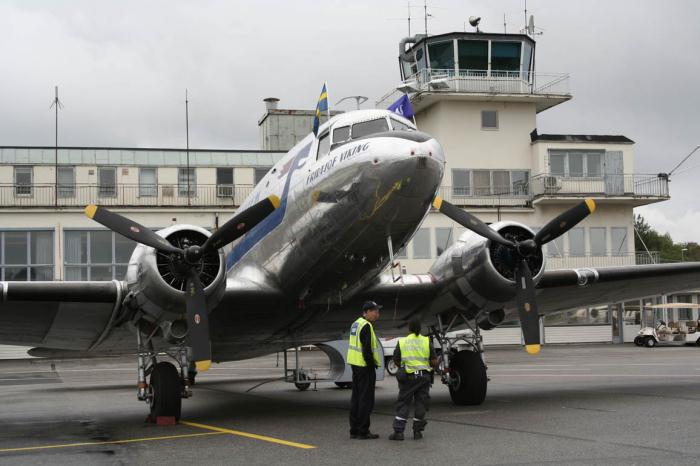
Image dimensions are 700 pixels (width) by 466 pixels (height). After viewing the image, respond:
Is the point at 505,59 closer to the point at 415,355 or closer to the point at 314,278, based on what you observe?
the point at 314,278

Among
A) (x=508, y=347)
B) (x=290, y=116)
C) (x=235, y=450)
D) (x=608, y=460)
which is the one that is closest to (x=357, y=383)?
(x=235, y=450)

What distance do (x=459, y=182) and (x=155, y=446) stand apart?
133ft

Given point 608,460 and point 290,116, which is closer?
point 608,460

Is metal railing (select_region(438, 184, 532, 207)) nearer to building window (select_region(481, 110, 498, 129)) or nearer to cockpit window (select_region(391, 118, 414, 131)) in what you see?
building window (select_region(481, 110, 498, 129))

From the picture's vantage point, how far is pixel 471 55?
50.3 metres

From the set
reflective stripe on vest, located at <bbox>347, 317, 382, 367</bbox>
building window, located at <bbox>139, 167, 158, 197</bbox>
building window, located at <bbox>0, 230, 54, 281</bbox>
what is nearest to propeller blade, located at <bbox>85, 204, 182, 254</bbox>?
reflective stripe on vest, located at <bbox>347, 317, 382, 367</bbox>

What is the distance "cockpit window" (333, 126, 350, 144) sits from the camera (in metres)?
14.1

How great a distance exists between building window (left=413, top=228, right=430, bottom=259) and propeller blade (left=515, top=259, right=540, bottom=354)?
32.9 m

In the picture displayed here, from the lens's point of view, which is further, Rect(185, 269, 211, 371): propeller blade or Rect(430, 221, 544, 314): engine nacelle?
Rect(430, 221, 544, 314): engine nacelle

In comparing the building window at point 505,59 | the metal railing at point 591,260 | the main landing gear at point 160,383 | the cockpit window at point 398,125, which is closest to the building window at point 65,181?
the building window at point 505,59

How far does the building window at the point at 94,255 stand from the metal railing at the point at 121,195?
1.97 metres

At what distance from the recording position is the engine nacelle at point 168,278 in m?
14.0

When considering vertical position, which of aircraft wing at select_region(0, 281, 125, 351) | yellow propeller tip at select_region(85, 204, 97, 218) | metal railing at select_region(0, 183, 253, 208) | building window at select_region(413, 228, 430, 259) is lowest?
aircraft wing at select_region(0, 281, 125, 351)

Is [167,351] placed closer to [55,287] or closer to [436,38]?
[55,287]
